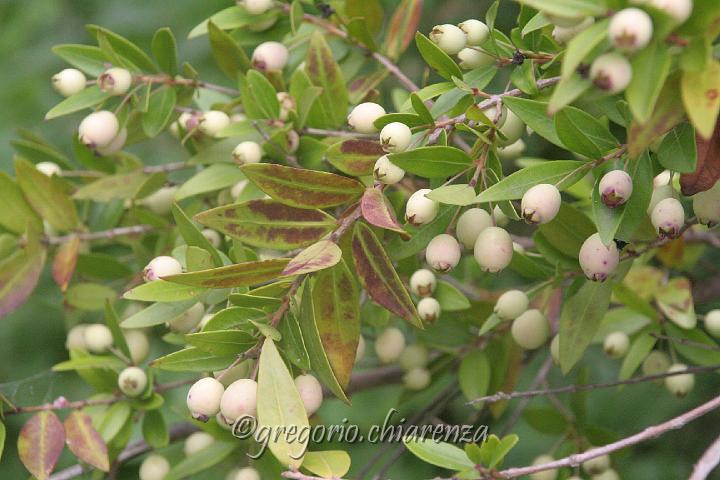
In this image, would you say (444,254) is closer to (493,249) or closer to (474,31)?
(493,249)

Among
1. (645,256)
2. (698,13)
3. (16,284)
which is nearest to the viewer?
(698,13)

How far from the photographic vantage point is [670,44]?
0.59m

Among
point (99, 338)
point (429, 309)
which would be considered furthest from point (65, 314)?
point (429, 309)

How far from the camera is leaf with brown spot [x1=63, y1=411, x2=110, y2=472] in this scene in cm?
95

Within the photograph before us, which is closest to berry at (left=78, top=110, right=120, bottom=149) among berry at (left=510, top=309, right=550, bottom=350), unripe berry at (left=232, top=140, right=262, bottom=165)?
unripe berry at (left=232, top=140, right=262, bottom=165)

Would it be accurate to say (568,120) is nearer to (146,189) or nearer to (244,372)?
(244,372)

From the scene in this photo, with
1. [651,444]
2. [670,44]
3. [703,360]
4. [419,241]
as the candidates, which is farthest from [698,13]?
[651,444]

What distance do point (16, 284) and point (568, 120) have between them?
696 mm

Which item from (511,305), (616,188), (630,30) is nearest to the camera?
(630,30)

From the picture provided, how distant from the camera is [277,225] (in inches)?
30.9

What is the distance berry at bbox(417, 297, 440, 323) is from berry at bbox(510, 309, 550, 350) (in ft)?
0.27

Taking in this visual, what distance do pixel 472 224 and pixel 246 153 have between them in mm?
300

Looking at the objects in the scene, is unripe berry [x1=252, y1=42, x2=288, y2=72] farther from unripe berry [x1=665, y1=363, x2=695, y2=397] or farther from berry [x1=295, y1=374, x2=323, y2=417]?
unripe berry [x1=665, y1=363, x2=695, y2=397]

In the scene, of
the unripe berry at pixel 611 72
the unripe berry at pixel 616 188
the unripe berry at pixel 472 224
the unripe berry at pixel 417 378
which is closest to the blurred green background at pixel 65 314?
the unripe berry at pixel 417 378
